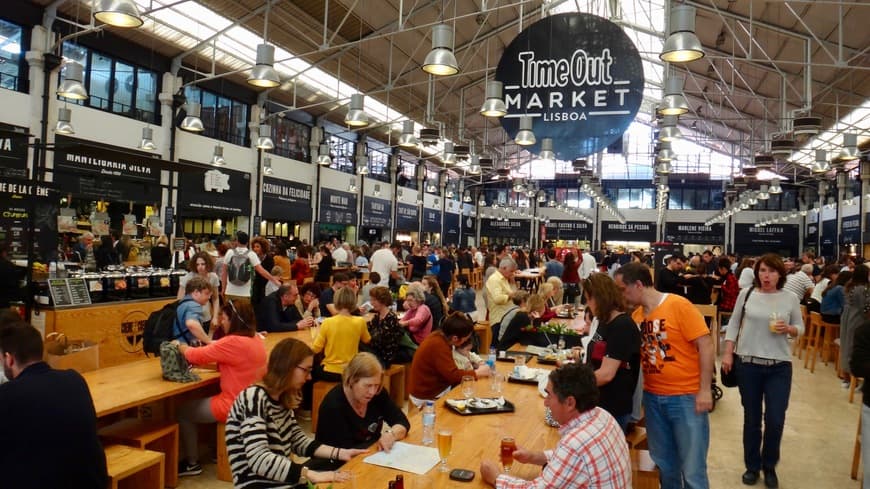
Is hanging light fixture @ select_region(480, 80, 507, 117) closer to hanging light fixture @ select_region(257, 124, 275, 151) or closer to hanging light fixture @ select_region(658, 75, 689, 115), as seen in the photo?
hanging light fixture @ select_region(658, 75, 689, 115)

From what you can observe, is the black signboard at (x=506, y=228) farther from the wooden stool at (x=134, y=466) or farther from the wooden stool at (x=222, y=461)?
the wooden stool at (x=134, y=466)

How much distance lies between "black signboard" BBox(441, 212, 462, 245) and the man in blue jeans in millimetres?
29068

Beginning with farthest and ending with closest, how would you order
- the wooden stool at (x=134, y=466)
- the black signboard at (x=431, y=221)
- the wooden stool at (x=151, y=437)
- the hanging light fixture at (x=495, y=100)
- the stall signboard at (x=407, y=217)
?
the black signboard at (x=431, y=221) → the stall signboard at (x=407, y=217) → the hanging light fixture at (x=495, y=100) → the wooden stool at (x=151, y=437) → the wooden stool at (x=134, y=466)

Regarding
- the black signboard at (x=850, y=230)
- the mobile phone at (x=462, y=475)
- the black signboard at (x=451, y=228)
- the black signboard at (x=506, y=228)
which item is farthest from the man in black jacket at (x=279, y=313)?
the black signboard at (x=506, y=228)

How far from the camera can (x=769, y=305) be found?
414 cm

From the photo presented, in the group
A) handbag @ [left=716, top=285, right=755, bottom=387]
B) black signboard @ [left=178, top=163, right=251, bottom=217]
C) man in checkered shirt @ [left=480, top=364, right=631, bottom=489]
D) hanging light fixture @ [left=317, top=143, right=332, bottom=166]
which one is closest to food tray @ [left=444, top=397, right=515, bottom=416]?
man in checkered shirt @ [left=480, top=364, right=631, bottom=489]

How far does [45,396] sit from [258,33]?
39.1 feet

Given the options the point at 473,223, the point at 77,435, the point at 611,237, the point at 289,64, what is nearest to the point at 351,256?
the point at 289,64

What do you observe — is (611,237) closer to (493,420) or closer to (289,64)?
(289,64)

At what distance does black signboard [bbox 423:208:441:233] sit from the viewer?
98.3 ft

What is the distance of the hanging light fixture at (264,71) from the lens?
671cm

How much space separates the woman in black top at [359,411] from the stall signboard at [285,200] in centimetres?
1574

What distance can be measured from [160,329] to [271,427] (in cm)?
267

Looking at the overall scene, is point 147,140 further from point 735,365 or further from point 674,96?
point 735,365
